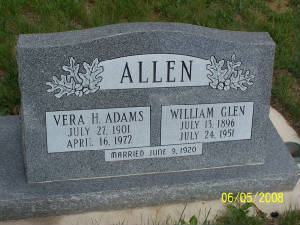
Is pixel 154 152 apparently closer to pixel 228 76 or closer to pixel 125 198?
pixel 125 198

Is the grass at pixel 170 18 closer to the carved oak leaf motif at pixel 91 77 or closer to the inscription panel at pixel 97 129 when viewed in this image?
the inscription panel at pixel 97 129

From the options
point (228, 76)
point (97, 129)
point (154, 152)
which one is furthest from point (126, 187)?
point (228, 76)

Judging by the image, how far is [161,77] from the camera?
3848 millimetres

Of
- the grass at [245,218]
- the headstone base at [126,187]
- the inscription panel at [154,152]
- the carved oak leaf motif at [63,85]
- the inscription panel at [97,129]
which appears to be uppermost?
the carved oak leaf motif at [63,85]

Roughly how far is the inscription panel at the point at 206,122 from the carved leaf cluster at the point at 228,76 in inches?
6.1

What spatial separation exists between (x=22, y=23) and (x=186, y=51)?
8.57ft

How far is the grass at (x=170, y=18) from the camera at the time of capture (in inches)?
220

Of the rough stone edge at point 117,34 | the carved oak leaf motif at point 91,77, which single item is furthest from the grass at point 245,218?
the rough stone edge at point 117,34

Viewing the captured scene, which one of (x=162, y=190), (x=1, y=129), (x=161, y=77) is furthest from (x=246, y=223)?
(x=1, y=129)

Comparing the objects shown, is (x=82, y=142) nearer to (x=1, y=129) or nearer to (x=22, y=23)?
(x=1, y=129)

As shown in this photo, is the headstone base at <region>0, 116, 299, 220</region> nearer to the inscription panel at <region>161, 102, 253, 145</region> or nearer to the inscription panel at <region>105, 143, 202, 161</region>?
the inscription panel at <region>105, 143, 202, 161</region>

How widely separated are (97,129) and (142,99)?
39 cm
